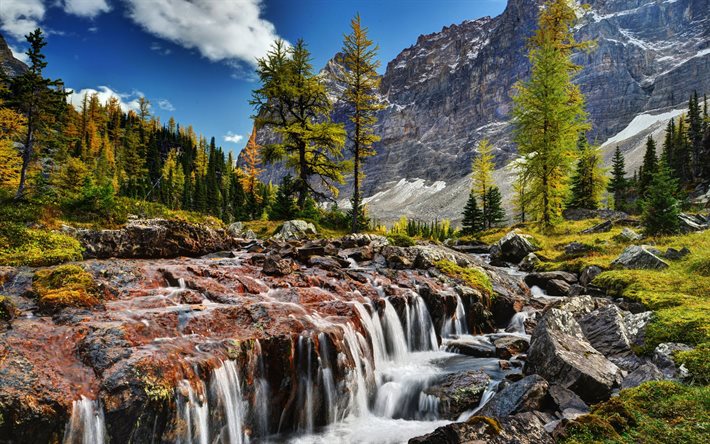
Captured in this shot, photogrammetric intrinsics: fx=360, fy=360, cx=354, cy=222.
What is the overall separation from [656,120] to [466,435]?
239m

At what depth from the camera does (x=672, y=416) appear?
16.1 feet

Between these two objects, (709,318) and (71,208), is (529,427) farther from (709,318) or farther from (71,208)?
(71,208)

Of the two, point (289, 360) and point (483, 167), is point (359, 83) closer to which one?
point (289, 360)

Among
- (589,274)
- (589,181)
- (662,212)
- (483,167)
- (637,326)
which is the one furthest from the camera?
(483,167)

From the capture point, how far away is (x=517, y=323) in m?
13.3

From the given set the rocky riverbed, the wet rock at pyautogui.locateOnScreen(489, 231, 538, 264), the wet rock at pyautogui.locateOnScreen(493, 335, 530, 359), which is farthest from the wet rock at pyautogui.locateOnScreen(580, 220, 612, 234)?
the wet rock at pyautogui.locateOnScreen(493, 335, 530, 359)

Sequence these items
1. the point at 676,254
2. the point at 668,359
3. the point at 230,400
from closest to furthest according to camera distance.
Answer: the point at 230,400 → the point at 668,359 → the point at 676,254

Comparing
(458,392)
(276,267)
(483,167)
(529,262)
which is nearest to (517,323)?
(458,392)

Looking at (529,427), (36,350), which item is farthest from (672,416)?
(36,350)

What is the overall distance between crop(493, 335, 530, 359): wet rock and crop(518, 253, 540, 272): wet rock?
12485mm

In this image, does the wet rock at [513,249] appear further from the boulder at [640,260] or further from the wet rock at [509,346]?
the wet rock at [509,346]

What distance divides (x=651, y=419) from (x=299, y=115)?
2769 cm

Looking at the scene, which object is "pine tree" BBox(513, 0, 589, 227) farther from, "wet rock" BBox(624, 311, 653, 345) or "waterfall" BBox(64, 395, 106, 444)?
"waterfall" BBox(64, 395, 106, 444)

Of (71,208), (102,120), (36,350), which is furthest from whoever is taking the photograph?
(102,120)
